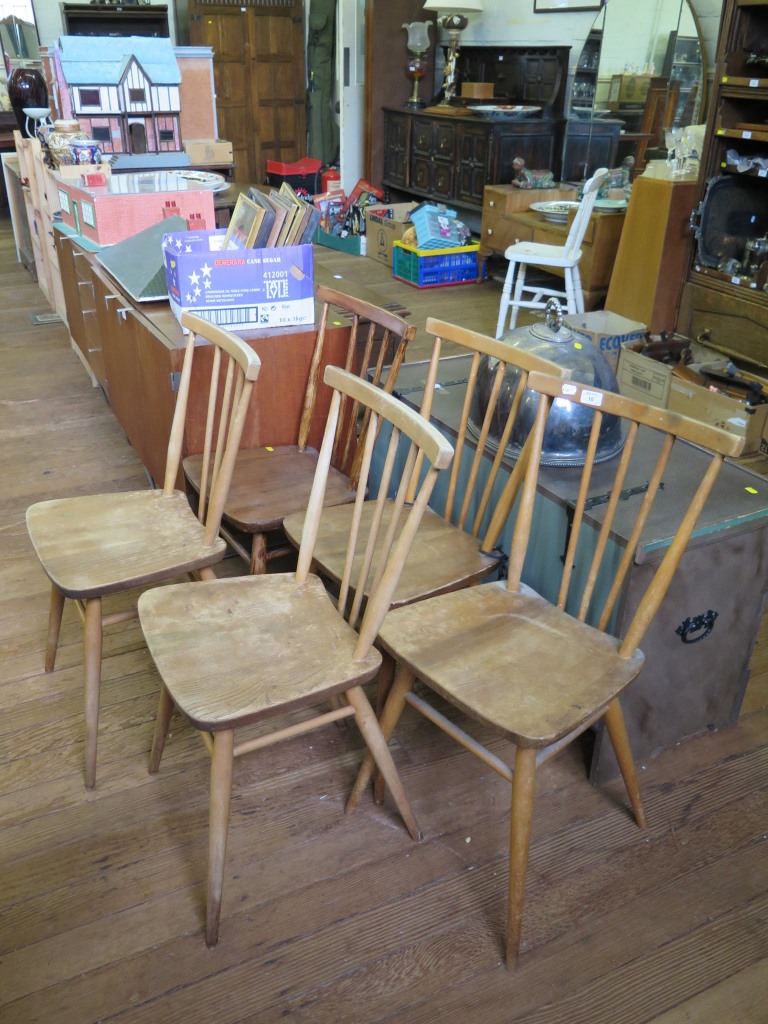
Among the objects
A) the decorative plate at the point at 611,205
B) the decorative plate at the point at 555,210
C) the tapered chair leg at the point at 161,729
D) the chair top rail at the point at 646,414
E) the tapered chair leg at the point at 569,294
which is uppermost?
the chair top rail at the point at 646,414

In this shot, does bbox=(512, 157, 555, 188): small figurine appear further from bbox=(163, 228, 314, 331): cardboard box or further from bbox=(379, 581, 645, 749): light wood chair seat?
bbox=(379, 581, 645, 749): light wood chair seat

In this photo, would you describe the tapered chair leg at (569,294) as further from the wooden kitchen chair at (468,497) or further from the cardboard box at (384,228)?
the wooden kitchen chair at (468,497)

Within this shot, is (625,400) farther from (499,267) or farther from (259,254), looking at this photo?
(499,267)

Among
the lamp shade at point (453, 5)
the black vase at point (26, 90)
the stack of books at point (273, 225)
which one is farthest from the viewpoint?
the lamp shade at point (453, 5)

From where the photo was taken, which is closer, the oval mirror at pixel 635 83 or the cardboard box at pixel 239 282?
the cardboard box at pixel 239 282

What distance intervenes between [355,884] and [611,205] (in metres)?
3.95

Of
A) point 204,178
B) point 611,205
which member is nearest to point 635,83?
point 611,205

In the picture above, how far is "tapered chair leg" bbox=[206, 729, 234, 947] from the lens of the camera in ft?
4.38

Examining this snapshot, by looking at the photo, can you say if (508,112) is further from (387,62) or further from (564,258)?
(564,258)

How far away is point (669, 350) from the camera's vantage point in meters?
3.52

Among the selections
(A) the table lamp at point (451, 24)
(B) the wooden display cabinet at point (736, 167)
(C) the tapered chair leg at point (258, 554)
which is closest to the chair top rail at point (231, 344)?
(C) the tapered chair leg at point (258, 554)

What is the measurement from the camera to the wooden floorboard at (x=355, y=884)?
136cm

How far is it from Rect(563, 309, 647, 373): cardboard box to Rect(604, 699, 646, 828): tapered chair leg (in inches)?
83.6

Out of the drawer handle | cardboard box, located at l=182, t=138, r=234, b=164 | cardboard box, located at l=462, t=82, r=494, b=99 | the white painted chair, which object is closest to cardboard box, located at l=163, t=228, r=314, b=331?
the drawer handle
